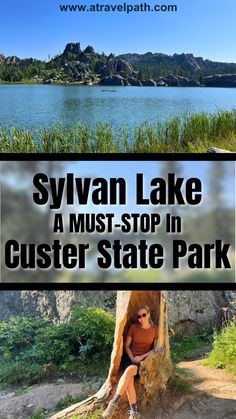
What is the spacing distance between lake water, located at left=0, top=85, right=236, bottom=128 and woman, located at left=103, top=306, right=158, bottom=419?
1795mm

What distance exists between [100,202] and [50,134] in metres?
1.97

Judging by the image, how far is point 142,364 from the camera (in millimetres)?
3201

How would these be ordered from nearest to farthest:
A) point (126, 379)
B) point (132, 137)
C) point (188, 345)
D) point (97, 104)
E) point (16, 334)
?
point (126, 379) < point (16, 334) < point (188, 345) < point (132, 137) < point (97, 104)

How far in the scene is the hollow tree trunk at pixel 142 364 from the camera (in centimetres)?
322

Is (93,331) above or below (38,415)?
above

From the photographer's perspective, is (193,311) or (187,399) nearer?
(187,399)

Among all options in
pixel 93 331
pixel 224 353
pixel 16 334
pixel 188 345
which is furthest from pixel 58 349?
pixel 224 353

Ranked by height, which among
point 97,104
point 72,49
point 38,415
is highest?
point 97,104

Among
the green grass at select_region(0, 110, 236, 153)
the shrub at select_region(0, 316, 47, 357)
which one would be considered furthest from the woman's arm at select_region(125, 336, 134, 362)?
the green grass at select_region(0, 110, 236, 153)

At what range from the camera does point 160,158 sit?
2590 mm

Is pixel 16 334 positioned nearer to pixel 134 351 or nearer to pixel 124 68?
pixel 134 351

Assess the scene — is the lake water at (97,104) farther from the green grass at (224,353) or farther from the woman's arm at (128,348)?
the woman's arm at (128,348)

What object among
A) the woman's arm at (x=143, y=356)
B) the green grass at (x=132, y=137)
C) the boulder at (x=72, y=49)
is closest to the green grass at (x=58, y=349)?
the woman's arm at (x=143, y=356)

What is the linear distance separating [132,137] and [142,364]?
1892 millimetres
